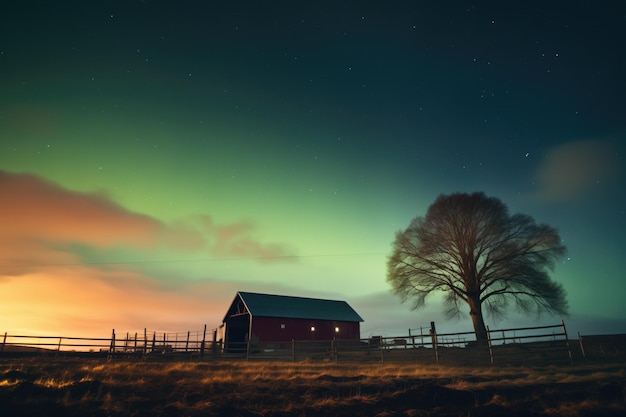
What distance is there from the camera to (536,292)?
31547 mm

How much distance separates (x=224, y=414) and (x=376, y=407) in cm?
464

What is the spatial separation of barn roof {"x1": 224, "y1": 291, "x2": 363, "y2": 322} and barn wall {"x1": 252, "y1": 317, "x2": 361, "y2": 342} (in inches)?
20.4

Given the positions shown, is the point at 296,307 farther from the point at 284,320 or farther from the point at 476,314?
the point at 476,314

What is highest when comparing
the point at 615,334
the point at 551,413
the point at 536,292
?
the point at 536,292

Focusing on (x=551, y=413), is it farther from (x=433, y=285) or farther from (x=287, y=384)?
(x=433, y=285)

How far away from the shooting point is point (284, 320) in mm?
39906

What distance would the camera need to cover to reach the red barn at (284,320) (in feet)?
127

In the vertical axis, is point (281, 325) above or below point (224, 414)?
above

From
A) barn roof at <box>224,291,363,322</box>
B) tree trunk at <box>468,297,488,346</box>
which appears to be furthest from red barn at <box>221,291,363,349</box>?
tree trunk at <box>468,297,488,346</box>

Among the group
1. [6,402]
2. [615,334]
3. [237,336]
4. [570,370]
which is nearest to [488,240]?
[615,334]

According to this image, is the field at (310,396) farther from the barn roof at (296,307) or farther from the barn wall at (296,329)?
the barn roof at (296,307)

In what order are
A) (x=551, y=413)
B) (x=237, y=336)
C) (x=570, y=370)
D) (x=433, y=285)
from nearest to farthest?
(x=551, y=413) < (x=570, y=370) < (x=433, y=285) < (x=237, y=336)

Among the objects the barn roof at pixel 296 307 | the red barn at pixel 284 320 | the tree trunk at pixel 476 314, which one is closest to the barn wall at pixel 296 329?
the red barn at pixel 284 320

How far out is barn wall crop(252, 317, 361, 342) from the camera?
38281 mm
